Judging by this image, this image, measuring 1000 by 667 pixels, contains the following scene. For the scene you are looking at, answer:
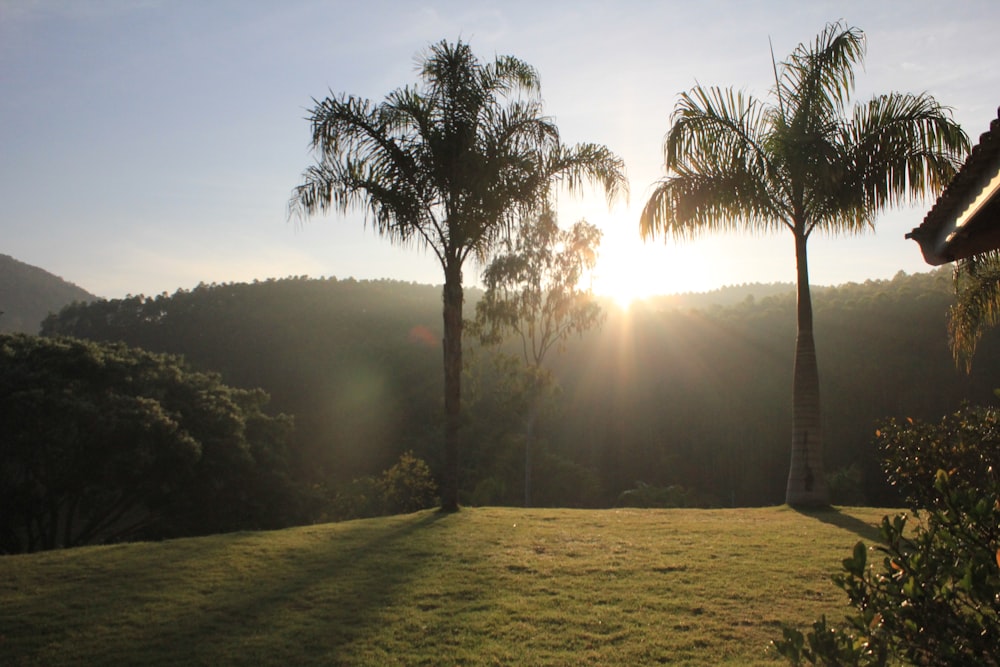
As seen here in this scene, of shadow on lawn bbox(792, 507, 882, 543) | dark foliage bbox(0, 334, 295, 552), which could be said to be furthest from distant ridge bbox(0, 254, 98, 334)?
shadow on lawn bbox(792, 507, 882, 543)

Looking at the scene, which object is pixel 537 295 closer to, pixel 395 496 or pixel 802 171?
pixel 395 496

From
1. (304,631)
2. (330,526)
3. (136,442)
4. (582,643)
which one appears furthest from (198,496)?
(582,643)

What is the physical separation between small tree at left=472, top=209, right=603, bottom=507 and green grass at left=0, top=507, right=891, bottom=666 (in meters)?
13.5

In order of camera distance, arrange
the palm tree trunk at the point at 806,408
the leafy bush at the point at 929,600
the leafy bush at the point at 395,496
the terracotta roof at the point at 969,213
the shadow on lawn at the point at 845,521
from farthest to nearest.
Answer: the leafy bush at the point at 395,496 < the palm tree trunk at the point at 806,408 < the shadow on lawn at the point at 845,521 < the terracotta roof at the point at 969,213 < the leafy bush at the point at 929,600

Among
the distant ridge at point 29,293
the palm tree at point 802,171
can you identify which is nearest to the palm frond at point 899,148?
the palm tree at point 802,171

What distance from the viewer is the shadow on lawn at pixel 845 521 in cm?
907

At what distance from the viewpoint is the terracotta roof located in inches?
102

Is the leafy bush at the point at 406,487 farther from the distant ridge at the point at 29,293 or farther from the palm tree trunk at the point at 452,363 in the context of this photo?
the distant ridge at the point at 29,293

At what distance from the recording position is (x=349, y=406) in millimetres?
36625

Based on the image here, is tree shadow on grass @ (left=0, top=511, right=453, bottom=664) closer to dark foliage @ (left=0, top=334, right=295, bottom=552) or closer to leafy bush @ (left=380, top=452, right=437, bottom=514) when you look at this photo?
dark foliage @ (left=0, top=334, right=295, bottom=552)

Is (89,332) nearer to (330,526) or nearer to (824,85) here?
(330,526)

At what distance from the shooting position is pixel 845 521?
10359 millimetres

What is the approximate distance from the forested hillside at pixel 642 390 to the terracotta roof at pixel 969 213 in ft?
60.5

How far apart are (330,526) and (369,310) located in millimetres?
35484
